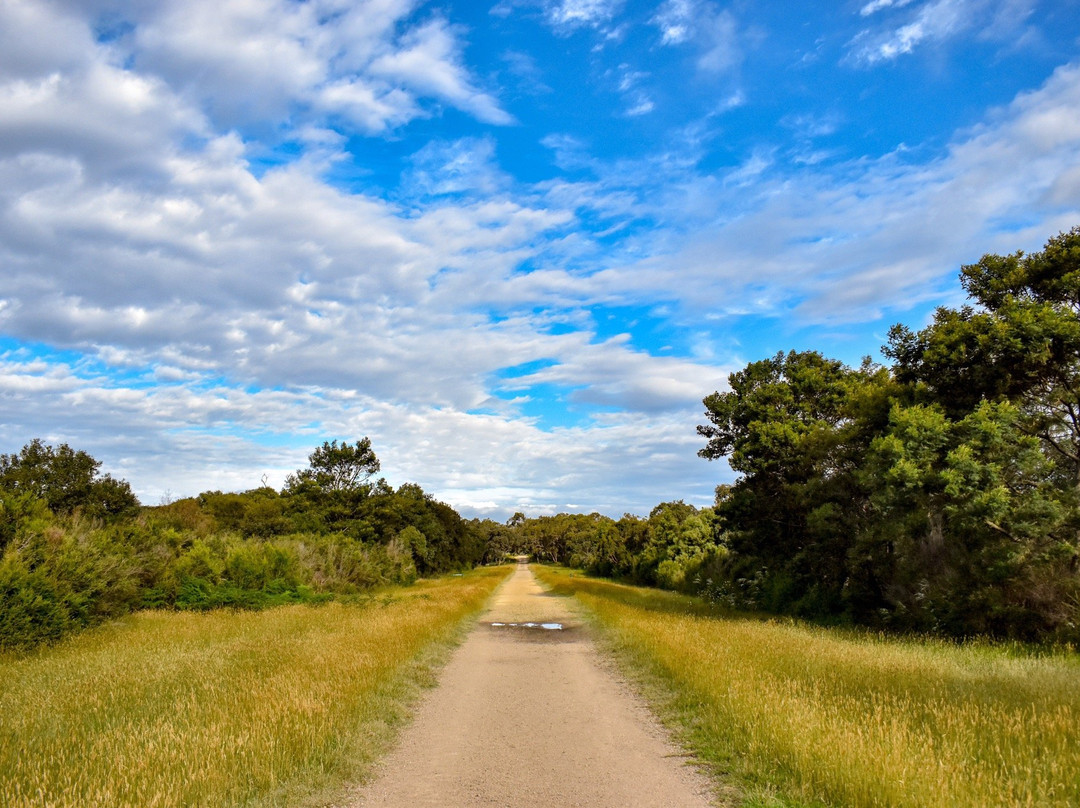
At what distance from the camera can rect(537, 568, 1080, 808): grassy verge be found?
17.2 feet

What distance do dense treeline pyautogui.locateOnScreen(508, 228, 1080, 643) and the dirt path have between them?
33.2 feet

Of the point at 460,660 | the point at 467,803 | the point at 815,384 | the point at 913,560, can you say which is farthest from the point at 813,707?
the point at 815,384

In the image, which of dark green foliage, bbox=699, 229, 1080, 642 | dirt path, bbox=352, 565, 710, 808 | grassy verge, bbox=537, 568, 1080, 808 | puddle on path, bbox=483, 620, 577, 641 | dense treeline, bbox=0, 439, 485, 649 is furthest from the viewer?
puddle on path, bbox=483, 620, 577, 641

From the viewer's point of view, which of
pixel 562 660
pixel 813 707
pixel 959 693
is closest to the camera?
pixel 813 707

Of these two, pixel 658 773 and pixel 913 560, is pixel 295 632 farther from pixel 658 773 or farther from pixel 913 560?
pixel 913 560

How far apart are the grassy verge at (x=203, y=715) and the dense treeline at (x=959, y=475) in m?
13.7

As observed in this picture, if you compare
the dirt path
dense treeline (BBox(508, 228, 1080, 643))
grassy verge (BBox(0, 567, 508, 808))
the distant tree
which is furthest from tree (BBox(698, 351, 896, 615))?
the distant tree

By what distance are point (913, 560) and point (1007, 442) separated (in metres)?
5.12

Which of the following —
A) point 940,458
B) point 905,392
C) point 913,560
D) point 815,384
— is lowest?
point 913,560

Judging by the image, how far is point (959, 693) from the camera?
8.34m

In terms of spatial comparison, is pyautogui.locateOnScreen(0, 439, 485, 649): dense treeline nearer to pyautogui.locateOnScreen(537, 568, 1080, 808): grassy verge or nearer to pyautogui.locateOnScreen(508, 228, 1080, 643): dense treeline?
A: pyautogui.locateOnScreen(537, 568, 1080, 808): grassy verge

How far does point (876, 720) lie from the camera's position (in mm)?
6727

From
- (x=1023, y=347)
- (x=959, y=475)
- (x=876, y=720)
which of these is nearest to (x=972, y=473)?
(x=959, y=475)

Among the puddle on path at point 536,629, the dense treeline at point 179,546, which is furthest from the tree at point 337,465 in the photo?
the puddle on path at point 536,629
